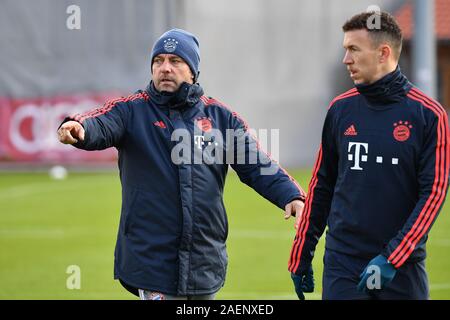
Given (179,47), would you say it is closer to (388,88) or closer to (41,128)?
(388,88)

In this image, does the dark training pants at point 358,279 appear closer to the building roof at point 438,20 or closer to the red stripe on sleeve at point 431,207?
the red stripe on sleeve at point 431,207

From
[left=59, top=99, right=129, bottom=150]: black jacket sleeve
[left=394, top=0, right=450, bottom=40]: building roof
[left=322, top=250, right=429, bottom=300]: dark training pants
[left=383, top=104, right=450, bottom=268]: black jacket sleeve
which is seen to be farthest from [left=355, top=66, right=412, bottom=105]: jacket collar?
[left=394, top=0, right=450, bottom=40]: building roof

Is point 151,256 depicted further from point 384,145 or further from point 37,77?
point 37,77

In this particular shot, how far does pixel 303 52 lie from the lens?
2056cm

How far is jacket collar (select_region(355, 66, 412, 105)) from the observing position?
4477 millimetres

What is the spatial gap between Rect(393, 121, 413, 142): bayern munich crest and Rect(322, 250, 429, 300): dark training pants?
65 cm

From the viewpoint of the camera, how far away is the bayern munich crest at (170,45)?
192 inches

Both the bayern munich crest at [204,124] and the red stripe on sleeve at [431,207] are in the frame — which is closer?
the red stripe on sleeve at [431,207]

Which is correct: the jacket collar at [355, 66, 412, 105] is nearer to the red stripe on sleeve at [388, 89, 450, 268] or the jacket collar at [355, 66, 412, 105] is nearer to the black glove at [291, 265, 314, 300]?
the red stripe on sleeve at [388, 89, 450, 268]

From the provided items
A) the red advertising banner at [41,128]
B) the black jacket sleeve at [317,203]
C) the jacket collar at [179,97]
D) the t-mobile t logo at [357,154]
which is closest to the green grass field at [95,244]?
the red advertising banner at [41,128]

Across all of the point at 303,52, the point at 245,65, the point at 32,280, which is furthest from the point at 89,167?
the point at 32,280

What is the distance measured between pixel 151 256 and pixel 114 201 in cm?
1079

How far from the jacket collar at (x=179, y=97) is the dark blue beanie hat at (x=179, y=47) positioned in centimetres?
17
